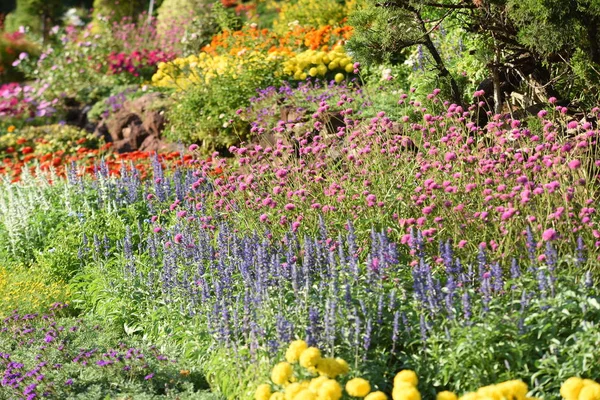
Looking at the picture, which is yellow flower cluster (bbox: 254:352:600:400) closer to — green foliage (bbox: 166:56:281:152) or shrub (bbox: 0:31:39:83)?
green foliage (bbox: 166:56:281:152)

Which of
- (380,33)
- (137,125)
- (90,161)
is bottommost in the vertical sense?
(90,161)

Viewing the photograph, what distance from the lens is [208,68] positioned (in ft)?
36.1

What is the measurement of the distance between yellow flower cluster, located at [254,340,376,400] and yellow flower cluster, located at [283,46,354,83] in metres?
6.71

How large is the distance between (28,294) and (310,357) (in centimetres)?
284

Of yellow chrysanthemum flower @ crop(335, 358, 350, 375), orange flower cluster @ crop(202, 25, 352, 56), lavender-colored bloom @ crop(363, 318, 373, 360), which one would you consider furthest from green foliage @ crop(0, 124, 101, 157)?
yellow chrysanthemum flower @ crop(335, 358, 350, 375)

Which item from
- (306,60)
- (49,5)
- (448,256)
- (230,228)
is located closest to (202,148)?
(306,60)

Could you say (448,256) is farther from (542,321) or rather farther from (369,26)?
(369,26)

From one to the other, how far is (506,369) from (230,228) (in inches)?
93.6

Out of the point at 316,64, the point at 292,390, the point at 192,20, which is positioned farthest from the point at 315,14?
the point at 292,390

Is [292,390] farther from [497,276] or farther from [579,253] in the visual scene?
[579,253]

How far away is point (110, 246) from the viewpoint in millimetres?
6121

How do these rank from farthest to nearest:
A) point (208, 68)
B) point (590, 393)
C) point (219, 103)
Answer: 1. point (208, 68)
2. point (219, 103)
3. point (590, 393)

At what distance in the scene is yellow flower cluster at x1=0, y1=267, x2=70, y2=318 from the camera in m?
5.34

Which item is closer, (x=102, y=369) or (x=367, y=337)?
(x=367, y=337)
